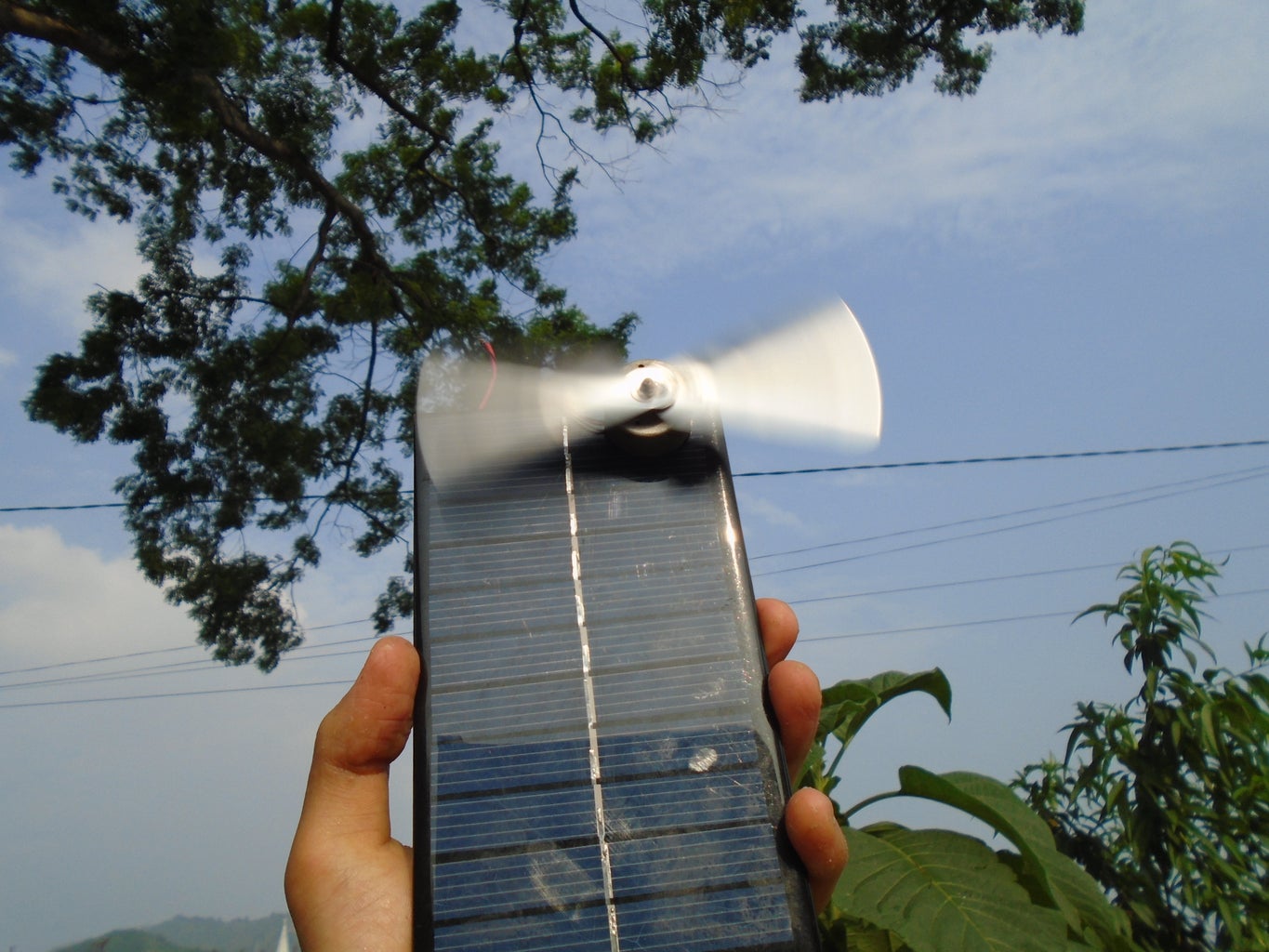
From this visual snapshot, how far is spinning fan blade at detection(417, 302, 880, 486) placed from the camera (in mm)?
2246

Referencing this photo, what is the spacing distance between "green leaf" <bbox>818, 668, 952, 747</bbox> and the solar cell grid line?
3.26 feet

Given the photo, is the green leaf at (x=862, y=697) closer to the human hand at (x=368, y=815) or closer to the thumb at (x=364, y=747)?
the human hand at (x=368, y=815)

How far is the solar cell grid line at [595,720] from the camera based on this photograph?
70.9 inches

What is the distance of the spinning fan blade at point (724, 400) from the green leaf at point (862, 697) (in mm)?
1049

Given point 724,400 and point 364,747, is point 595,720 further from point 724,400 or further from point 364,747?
point 724,400

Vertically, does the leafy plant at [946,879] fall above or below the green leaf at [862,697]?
below

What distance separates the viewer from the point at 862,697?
2.96m

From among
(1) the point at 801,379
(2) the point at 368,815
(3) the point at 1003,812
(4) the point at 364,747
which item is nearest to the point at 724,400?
(1) the point at 801,379

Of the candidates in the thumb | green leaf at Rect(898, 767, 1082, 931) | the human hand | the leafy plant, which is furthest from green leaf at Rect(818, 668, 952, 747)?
the thumb

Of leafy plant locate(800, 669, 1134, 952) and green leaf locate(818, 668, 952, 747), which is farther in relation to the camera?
green leaf locate(818, 668, 952, 747)

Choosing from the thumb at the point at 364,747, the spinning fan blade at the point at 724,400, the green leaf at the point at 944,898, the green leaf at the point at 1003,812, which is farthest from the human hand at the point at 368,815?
the green leaf at the point at 1003,812

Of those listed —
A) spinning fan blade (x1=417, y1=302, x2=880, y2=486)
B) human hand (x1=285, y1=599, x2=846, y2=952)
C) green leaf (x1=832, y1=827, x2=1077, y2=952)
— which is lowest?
green leaf (x1=832, y1=827, x2=1077, y2=952)

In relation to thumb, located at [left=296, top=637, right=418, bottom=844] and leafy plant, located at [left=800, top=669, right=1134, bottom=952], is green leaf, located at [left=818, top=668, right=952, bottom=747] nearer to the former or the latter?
leafy plant, located at [left=800, top=669, right=1134, bottom=952]

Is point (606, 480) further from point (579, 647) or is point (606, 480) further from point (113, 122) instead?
point (113, 122)
